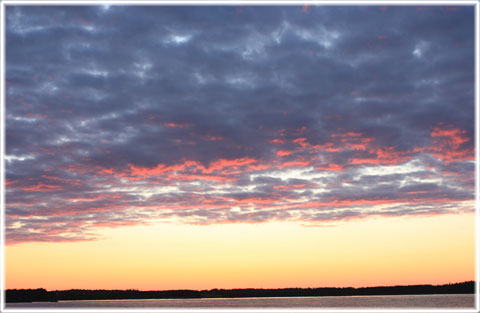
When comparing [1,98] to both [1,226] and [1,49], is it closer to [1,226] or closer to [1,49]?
[1,49]

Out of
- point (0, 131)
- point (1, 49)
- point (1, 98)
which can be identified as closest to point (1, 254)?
point (0, 131)

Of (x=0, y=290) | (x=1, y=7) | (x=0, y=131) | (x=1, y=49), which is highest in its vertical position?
(x=1, y=7)

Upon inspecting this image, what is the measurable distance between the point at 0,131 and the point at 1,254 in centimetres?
1024

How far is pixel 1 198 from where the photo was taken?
3975 centimetres

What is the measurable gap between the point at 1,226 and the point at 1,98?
9.12 m

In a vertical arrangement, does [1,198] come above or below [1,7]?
below

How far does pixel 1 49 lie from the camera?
36750 millimetres

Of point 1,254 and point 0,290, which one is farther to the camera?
point 1,254

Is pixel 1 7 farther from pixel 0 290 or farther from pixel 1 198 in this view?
pixel 0 290

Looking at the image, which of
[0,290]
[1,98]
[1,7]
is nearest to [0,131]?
[1,98]

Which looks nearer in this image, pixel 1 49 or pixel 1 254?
pixel 1 49

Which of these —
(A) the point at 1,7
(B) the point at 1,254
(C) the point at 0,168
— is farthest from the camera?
(B) the point at 1,254

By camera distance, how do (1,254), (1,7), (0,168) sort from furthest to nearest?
(1,254)
(0,168)
(1,7)

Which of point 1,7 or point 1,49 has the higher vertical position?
point 1,7
